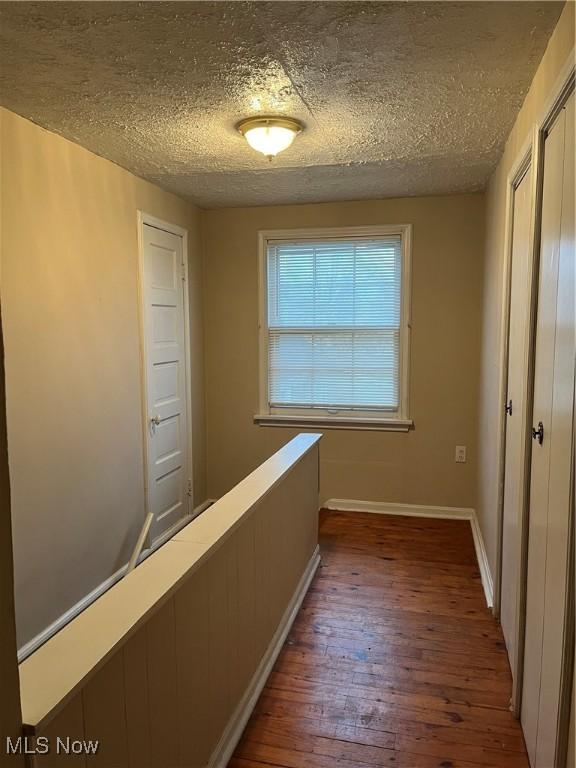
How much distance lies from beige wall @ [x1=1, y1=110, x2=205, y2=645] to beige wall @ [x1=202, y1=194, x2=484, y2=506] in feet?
3.28

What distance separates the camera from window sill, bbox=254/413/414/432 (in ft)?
13.2

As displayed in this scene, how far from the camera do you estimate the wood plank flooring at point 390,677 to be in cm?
180

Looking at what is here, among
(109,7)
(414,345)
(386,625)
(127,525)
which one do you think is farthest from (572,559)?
(414,345)

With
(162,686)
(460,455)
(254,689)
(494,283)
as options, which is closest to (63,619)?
(254,689)

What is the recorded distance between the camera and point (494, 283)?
9.95 feet

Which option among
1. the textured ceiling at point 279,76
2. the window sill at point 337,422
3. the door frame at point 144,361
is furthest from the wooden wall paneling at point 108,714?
the window sill at point 337,422

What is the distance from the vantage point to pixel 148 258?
3385mm

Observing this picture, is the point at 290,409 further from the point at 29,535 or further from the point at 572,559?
the point at 572,559

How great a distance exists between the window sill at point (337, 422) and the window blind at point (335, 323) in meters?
0.10

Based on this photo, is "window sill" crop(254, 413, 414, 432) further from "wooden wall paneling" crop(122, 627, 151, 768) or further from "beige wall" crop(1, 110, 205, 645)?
"wooden wall paneling" crop(122, 627, 151, 768)

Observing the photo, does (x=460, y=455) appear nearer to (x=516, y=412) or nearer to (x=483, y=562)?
(x=483, y=562)

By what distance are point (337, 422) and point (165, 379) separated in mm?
1336

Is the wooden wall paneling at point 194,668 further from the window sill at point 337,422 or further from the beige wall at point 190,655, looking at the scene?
the window sill at point 337,422

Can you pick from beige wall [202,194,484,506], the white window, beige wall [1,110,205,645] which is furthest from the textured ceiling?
the white window
